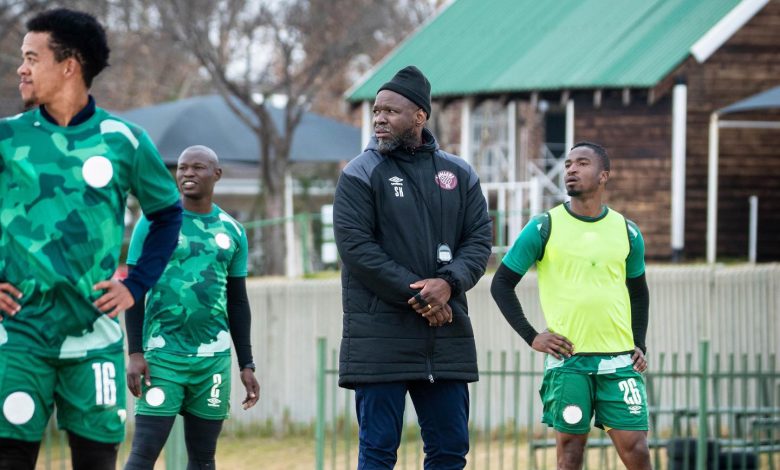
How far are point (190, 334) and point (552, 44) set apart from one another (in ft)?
60.5

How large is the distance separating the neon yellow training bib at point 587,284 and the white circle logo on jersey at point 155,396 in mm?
2041

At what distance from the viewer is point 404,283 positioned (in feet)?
19.7

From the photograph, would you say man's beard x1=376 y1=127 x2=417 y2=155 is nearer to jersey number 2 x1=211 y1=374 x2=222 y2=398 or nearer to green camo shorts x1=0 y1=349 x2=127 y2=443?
jersey number 2 x1=211 y1=374 x2=222 y2=398

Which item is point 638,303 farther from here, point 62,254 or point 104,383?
point 62,254

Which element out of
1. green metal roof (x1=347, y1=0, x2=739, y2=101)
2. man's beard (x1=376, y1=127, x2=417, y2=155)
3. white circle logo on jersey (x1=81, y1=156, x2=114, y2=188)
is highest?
green metal roof (x1=347, y1=0, x2=739, y2=101)

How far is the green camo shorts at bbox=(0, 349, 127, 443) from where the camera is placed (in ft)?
14.8

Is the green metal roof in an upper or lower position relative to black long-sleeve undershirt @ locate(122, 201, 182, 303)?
upper

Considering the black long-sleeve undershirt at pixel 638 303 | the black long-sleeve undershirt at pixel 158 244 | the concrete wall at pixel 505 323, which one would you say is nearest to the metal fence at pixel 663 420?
the concrete wall at pixel 505 323

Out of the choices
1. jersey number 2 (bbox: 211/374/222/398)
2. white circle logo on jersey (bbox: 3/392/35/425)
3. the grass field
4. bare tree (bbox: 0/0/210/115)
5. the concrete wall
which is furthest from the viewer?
bare tree (bbox: 0/0/210/115)

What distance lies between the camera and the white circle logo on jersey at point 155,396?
264 inches

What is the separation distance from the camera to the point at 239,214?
39.5m

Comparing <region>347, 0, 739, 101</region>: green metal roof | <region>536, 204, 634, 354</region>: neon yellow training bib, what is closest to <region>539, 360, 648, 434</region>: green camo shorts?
<region>536, 204, 634, 354</region>: neon yellow training bib

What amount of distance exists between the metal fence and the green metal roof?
8410mm

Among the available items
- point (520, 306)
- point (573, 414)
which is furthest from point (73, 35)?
point (573, 414)
